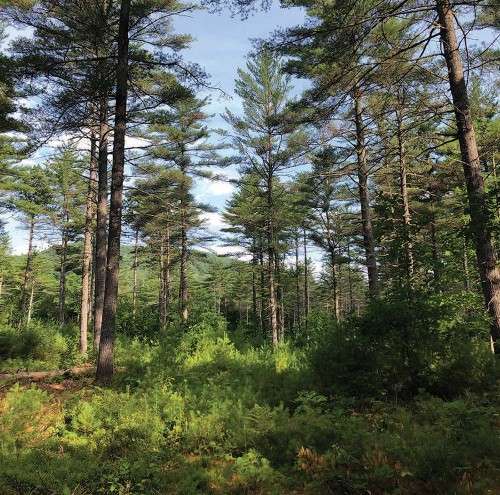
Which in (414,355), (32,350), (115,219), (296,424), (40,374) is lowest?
(296,424)

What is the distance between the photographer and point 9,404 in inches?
293

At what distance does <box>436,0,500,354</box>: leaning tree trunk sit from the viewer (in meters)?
6.63

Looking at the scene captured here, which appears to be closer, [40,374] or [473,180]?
[473,180]

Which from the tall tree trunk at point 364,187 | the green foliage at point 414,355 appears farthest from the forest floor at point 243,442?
the tall tree trunk at point 364,187

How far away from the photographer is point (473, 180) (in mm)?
7398

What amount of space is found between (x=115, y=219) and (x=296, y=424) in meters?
6.57

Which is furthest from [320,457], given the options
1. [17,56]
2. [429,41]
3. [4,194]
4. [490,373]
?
[4,194]

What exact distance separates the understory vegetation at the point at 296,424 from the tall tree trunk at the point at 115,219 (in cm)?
74

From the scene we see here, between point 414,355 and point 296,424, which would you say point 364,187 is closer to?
point 414,355

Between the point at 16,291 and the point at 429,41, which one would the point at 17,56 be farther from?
the point at 16,291

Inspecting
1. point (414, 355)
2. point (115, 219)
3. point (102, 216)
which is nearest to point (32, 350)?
point (102, 216)

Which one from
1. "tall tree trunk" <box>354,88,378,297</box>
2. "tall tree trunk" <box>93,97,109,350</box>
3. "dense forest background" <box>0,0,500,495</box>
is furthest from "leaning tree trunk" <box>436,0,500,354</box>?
"tall tree trunk" <box>93,97,109,350</box>

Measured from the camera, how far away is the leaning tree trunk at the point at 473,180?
6629 mm

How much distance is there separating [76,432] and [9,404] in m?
1.82
